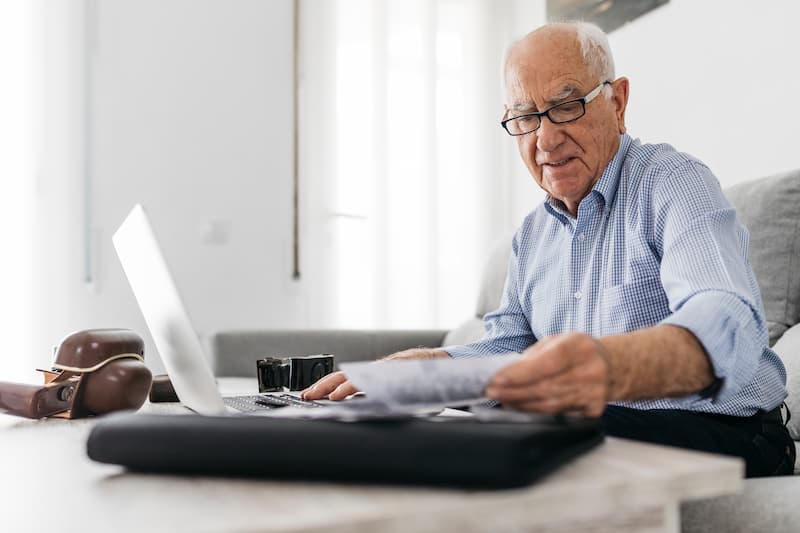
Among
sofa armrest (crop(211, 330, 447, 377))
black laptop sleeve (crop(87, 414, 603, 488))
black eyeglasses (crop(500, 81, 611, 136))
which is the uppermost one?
black eyeglasses (crop(500, 81, 611, 136))

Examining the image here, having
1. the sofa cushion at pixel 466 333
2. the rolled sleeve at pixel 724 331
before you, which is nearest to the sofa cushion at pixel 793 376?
the rolled sleeve at pixel 724 331

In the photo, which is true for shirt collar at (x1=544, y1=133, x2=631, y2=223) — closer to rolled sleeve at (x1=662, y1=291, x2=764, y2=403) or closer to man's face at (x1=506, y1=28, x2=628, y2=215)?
man's face at (x1=506, y1=28, x2=628, y2=215)

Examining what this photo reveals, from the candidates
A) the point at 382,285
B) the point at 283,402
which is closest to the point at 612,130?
the point at 283,402

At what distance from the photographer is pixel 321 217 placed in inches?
130

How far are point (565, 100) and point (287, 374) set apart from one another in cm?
67

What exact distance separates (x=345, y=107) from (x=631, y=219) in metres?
2.37

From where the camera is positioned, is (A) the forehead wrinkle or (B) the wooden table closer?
(B) the wooden table

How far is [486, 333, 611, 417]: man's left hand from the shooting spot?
58cm

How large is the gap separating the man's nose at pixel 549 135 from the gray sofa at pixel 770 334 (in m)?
0.47

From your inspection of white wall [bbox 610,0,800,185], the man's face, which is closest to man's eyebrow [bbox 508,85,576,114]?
the man's face

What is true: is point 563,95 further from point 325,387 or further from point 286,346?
point 286,346

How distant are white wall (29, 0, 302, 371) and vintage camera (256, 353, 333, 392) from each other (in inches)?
76.0

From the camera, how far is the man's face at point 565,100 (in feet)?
4.08

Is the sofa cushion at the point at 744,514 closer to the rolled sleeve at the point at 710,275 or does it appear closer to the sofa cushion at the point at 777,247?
the rolled sleeve at the point at 710,275
